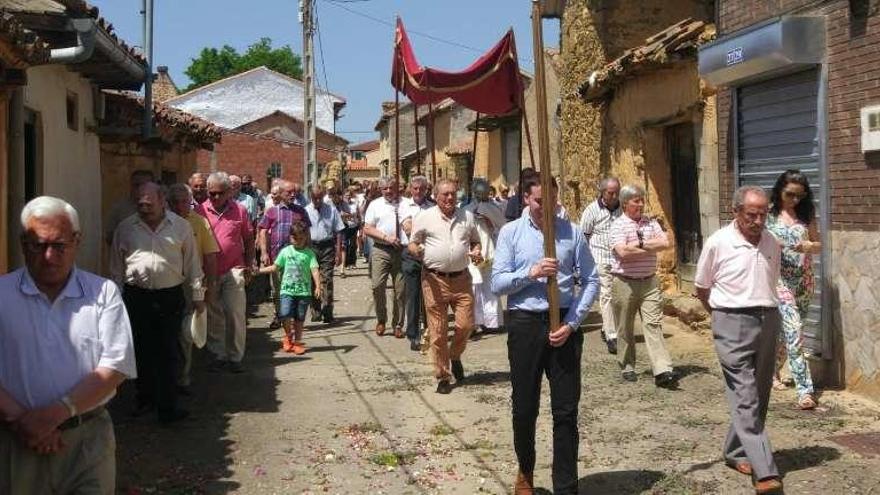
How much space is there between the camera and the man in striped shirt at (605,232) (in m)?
9.82

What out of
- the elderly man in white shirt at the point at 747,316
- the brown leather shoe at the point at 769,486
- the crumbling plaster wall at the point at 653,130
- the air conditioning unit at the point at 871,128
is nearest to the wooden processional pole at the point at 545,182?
the elderly man in white shirt at the point at 747,316

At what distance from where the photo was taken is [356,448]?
21.5 ft

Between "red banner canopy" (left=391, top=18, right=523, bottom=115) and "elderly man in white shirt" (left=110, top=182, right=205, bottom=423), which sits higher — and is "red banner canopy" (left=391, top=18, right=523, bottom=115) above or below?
above

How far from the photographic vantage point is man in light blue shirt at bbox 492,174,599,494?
207 inches

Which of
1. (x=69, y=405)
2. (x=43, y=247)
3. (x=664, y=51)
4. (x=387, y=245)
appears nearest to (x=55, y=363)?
(x=69, y=405)

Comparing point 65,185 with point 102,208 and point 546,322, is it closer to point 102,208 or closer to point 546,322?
point 102,208

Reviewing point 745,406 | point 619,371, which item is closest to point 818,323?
point 619,371

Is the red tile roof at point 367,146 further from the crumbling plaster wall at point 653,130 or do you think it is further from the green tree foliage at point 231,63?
the crumbling plaster wall at point 653,130

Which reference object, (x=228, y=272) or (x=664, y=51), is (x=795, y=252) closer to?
(x=664, y=51)

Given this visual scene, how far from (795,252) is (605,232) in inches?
107

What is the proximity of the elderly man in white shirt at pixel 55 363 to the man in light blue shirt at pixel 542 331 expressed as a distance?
7.89 feet

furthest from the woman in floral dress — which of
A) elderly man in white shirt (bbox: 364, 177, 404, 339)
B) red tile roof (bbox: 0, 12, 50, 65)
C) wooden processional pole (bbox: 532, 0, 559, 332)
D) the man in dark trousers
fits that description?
red tile roof (bbox: 0, 12, 50, 65)

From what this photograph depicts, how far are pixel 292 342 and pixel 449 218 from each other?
2.78m

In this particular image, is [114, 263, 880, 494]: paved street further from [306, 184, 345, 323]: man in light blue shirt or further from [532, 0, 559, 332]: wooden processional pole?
[306, 184, 345, 323]: man in light blue shirt
